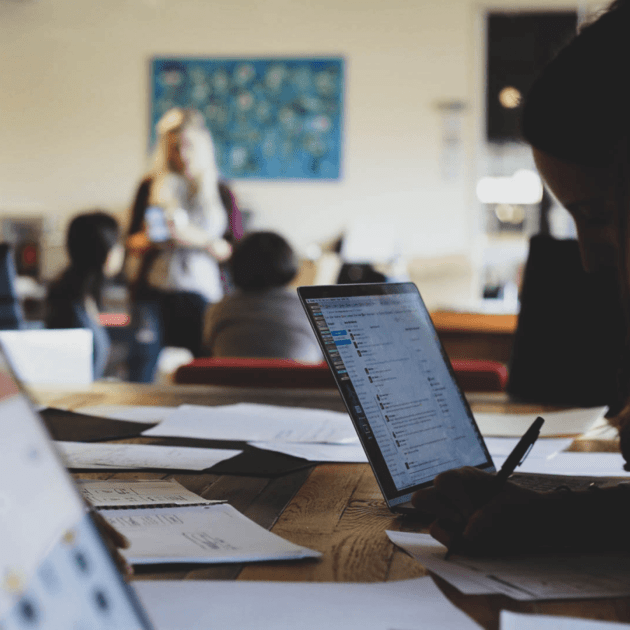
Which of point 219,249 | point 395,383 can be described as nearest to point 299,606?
point 395,383

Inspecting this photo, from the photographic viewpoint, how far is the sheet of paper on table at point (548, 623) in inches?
20.1

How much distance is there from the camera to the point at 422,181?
6125 mm

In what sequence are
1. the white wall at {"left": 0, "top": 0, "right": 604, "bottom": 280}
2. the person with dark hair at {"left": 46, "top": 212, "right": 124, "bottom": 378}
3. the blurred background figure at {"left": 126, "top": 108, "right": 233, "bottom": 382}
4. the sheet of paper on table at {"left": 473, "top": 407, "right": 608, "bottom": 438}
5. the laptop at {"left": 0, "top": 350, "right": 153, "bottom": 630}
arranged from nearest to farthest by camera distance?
the laptop at {"left": 0, "top": 350, "right": 153, "bottom": 630} < the sheet of paper on table at {"left": 473, "top": 407, "right": 608, "bottom": 438} < the person with dark hair at {"left": 46, "top": 212, "right": 124, "bottom": 378} < the blurred background figure at {"left": 126, "top": 108, "right": 233, "bottom": 382} < the white wall at {"left": 0, "top": 0, "right": 604, "bottom": 280}

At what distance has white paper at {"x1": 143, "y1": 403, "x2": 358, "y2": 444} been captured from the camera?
1236mm

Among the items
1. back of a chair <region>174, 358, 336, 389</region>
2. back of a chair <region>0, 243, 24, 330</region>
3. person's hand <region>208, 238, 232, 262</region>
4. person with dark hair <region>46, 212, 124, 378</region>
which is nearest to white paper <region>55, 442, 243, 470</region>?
back of a chair <region>174, 358, 336, 389</region>

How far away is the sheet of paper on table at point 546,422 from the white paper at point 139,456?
0.47 m

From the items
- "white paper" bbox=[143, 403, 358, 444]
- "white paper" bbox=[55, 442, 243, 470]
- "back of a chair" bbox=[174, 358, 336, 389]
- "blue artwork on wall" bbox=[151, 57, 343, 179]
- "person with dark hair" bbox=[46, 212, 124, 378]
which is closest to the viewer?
"white paper" bbox=[55, 442, 243, 470]

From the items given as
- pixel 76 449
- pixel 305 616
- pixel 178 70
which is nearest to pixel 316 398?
pixel 76 449

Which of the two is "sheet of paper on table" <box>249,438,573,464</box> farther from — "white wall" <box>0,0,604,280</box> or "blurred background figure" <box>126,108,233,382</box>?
"white wall" <box>0,0,604,280</box>

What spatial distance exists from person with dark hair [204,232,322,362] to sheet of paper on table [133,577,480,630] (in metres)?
1.96

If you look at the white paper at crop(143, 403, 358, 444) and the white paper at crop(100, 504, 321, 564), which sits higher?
the white paper at crop(100, 504, 321, 564)

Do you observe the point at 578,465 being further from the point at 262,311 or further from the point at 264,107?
the point at 264,107

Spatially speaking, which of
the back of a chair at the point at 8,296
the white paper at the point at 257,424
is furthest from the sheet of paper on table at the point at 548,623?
the back of a chair at the point at 8,296

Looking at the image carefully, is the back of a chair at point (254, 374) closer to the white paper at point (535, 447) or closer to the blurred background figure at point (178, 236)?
the white paper at point (535, 447)
